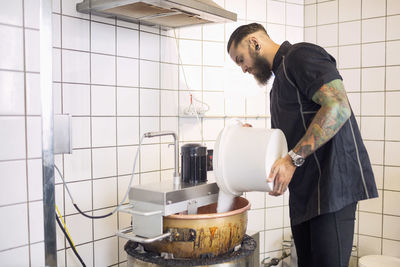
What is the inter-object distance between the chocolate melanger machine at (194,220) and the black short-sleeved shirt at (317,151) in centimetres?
14

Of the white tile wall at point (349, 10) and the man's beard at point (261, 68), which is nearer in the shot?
the man's beard at point (261, 68)

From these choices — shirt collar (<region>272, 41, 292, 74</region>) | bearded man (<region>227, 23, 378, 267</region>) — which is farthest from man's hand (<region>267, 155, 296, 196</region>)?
shirt collar (<region>272, 41, 292, 74</region>)

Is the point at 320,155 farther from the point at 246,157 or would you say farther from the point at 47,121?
→ the point at 47,121

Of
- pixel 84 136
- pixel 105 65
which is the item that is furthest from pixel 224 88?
pixel 84 136

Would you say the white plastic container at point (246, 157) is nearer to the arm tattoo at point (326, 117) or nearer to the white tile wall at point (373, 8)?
the arm tattoo at point (326, 117)

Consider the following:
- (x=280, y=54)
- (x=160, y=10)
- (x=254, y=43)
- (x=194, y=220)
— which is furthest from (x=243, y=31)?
(x=194, y=220)

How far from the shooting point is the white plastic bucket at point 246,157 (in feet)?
4.48

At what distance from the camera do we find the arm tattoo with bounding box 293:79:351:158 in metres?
1.33

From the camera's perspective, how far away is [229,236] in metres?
1.40

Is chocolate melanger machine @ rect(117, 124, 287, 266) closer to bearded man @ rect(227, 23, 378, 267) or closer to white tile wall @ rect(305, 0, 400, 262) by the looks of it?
bearded man @ rect(227, 23, 378, 267)

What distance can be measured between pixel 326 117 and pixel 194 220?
1.81 ft

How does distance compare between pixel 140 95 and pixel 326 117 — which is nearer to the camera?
pixel 326 117

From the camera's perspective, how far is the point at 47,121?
1064 mm

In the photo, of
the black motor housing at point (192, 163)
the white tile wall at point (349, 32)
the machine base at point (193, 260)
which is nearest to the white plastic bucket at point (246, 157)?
the black motor housing at point (192, 163)
